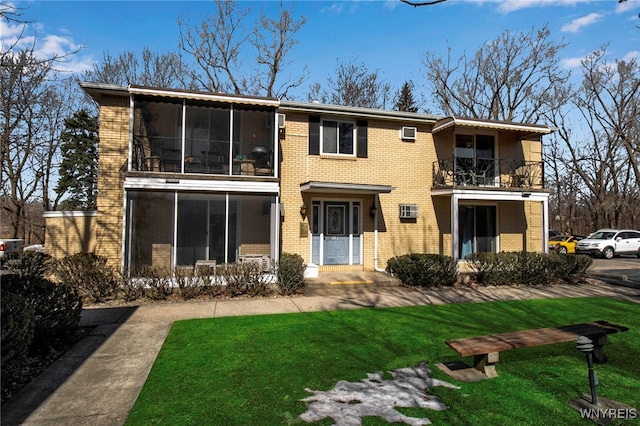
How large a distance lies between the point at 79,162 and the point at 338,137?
22492 mm

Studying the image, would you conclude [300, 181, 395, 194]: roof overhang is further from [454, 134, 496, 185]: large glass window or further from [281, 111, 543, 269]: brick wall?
[454, 134, 496, 185]: large glass window

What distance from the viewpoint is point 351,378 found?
452 centimetres

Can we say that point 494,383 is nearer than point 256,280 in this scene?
Yes

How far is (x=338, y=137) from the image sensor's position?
1312 centimetres

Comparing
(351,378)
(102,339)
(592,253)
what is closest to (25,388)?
(102,339)

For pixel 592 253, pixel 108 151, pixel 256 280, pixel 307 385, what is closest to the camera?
pixel 307 385

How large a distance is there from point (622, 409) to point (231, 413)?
3.99 m

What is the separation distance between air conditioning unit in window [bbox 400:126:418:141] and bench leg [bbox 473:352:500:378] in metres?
10.1

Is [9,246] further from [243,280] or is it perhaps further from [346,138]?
[346,138]

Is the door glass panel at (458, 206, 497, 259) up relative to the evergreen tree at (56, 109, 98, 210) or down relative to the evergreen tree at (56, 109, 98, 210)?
down

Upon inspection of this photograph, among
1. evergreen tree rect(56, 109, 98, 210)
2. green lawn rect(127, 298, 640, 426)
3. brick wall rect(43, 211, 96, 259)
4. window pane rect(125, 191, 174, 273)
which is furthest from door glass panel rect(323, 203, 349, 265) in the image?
evergreen tree rect(56, 109, 98, 210)

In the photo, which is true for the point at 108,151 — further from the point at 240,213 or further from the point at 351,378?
the point at 351,378

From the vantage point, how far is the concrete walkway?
389 centimetres

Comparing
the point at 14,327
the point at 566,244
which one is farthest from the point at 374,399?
the point at 566,244
